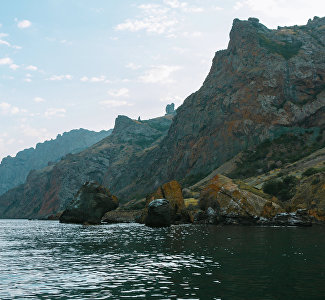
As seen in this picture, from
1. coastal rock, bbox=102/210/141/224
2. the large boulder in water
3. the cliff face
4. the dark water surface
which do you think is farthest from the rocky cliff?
the dark water surface

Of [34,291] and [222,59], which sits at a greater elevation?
[222,59]

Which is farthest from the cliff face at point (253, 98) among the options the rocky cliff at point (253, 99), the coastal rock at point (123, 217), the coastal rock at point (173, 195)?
the coastal rock at point (173, 195)

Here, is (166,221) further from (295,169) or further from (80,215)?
(295,169)

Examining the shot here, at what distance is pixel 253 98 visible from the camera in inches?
6304

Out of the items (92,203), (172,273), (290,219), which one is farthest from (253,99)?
(172,273)

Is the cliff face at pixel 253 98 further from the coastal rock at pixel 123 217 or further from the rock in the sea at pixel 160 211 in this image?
the rock in the sea at pixel 160 211

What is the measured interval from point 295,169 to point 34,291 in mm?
104931

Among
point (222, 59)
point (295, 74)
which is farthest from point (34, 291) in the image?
point (222, 59)

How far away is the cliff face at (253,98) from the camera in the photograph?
151500mm

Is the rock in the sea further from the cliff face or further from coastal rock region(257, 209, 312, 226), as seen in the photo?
the cliff face

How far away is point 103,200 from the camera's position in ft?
298

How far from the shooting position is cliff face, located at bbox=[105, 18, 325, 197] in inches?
5965

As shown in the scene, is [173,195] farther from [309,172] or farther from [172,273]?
[172,273]

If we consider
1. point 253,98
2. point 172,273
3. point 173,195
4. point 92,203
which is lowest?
point 172,273
